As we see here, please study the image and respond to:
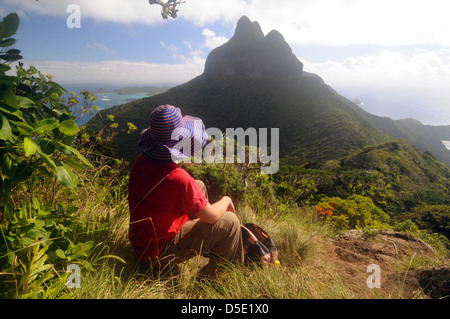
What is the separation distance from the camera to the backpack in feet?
7.05

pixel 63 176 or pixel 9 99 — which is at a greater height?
pixel 9 99

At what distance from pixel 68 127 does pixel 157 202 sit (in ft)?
2.85

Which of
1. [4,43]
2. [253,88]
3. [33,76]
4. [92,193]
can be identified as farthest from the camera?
[253,88]

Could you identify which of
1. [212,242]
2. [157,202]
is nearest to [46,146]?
[157,202]

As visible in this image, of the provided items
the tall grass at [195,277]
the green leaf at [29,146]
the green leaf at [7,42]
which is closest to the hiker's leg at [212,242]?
the tall grass at [195,277]

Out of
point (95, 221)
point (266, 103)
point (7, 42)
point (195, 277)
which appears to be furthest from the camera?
point (266, 103)

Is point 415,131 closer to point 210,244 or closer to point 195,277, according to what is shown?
point 210,244

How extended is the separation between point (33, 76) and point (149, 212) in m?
1.13

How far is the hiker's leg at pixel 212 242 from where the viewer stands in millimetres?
2023

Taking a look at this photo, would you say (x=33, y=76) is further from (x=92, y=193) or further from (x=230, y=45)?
(x=230, y=45)

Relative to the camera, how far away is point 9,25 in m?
1.14

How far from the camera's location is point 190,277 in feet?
6.37
